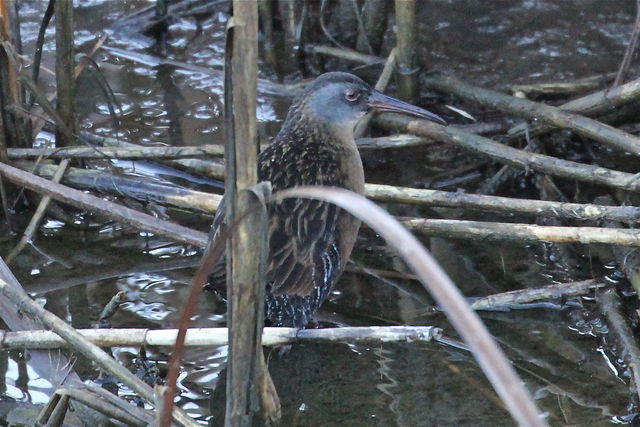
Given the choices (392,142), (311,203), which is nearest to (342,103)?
(392,142)

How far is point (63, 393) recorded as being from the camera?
2.56 m

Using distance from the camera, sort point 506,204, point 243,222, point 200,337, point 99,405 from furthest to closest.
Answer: point 506,204
point 200,337
point 99,405
point 243,222

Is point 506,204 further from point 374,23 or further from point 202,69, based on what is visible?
point 202,69

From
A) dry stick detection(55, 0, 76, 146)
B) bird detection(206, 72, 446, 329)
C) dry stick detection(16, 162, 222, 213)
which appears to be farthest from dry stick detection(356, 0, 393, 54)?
dry stick detection(55, 0, 76, 146)

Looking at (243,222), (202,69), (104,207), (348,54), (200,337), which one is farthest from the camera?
(202,69)

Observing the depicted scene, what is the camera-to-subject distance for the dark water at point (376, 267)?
3092mm

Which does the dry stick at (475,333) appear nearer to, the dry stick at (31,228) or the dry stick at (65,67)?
the dry stick at (31,228)

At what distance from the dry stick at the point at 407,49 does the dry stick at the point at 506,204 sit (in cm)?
88

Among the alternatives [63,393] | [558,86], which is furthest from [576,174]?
[63,393]

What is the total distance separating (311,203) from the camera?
10.8ft

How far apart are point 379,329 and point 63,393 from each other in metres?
0.85

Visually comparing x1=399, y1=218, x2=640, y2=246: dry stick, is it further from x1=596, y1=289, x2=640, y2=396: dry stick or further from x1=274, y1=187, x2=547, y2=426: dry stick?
x1=274, y1=187, x2=547, y2=426: dry stick

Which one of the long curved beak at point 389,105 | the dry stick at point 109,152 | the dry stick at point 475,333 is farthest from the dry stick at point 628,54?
the dry stick at point 475,333

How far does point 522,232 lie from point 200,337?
1.15 m
